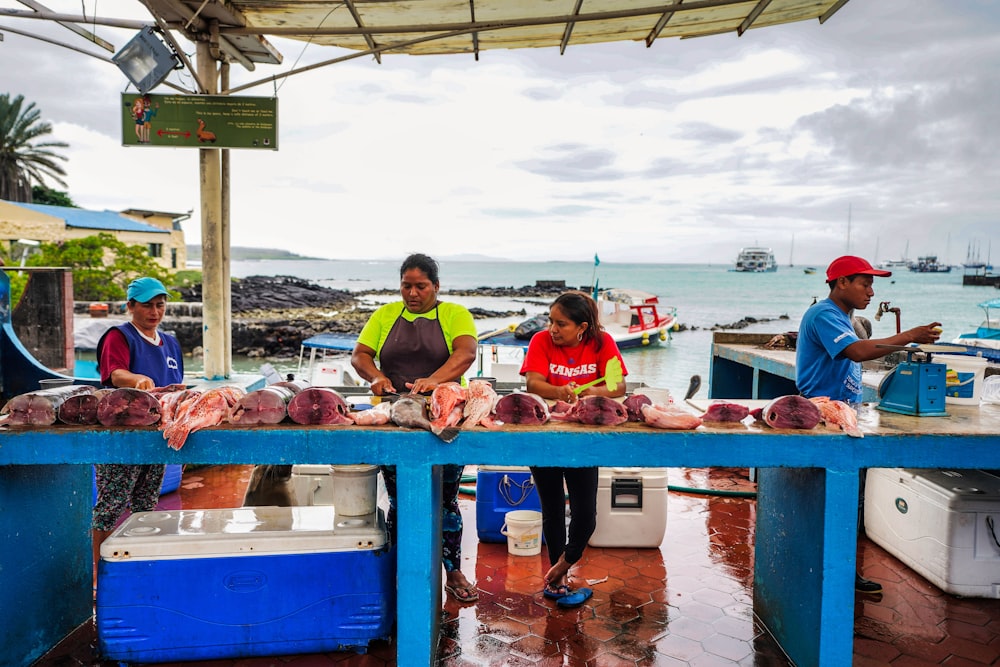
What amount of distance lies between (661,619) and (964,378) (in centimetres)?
190

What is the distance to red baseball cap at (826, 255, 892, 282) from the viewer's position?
3.31 metres

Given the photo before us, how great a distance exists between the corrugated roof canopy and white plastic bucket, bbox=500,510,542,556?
3488mm

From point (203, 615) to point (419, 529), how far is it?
1049 mm

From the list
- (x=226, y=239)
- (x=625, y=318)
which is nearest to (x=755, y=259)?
(x=625, y=318)

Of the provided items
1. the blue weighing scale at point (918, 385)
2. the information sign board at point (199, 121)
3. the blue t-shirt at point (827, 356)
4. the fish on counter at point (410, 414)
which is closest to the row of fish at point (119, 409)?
the fish on counter at point (410, 414)

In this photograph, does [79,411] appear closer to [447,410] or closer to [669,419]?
[447,410]

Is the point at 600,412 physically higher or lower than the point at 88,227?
lower

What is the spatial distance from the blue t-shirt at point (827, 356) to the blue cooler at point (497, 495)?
1.84 meters

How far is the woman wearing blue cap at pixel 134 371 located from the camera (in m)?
3.31

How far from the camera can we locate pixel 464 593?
3625 millimetres

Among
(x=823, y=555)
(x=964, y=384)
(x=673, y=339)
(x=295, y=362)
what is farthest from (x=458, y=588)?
(x=673, y=339)

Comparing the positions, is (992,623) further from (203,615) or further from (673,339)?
(673,339)

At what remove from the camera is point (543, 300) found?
210 ft

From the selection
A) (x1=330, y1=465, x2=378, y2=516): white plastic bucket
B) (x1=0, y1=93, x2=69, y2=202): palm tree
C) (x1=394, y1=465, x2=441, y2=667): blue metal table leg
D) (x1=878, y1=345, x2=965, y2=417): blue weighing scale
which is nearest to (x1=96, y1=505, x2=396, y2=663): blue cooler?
(x1=330, y1=465, x2=378, y2=516): white plastic bucket
